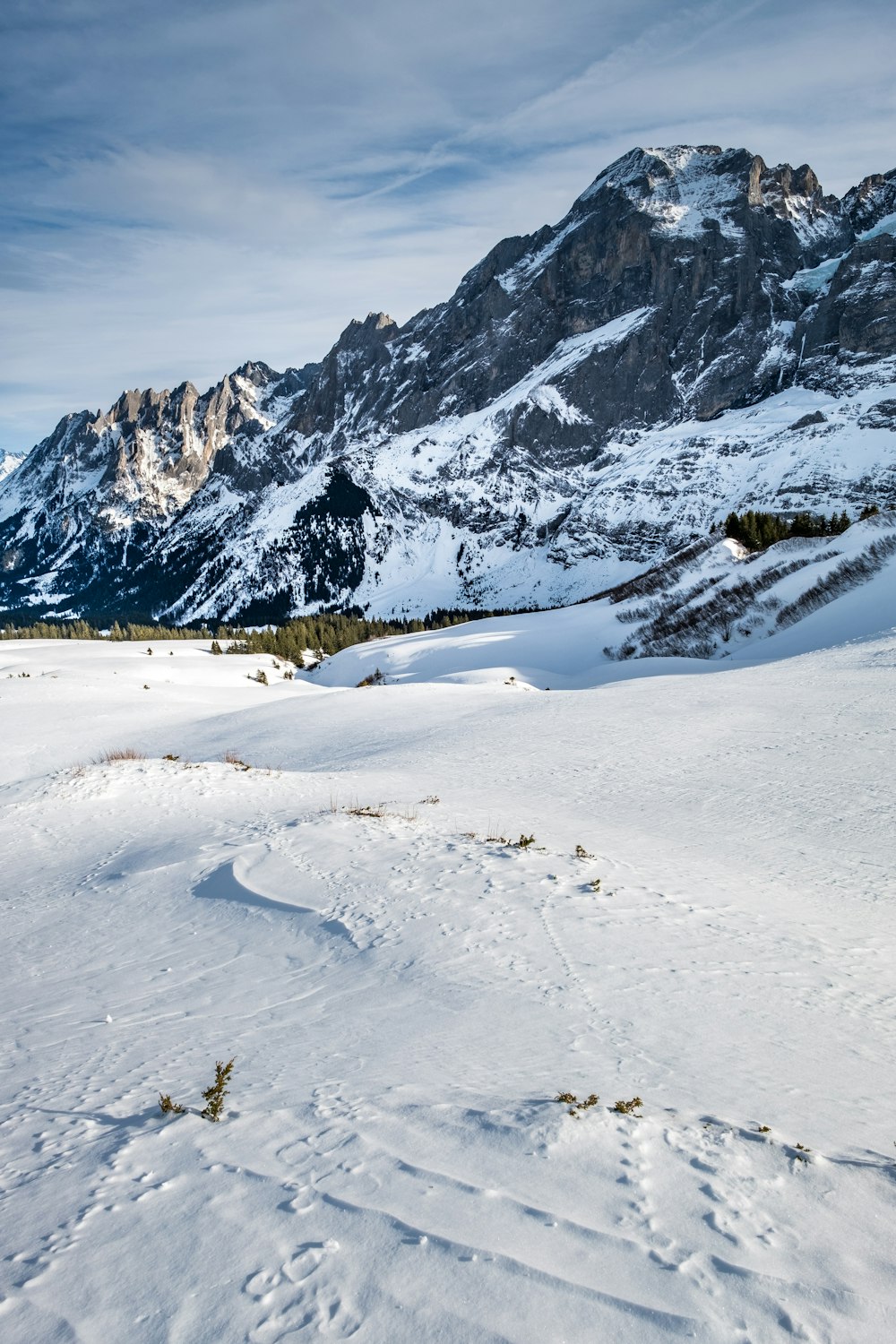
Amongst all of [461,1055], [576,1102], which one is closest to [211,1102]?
[461,1055]

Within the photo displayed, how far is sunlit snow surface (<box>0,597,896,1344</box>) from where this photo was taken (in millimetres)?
3078

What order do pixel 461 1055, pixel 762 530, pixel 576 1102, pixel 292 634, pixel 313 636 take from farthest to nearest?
pixel 313 636, pixel 292 634, pixel 762 530, pixel 461 1055, pixel 576 1102

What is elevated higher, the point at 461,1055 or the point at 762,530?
the point at 762,530

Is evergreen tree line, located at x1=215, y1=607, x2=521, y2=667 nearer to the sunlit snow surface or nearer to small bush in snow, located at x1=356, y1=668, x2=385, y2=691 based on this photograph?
small bush in snow, located at x1=356, y1=668, x2=385, y2=691

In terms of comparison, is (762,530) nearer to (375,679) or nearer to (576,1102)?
(375,679)

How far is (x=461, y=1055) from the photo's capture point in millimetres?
5090

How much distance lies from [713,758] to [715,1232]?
37.9ft

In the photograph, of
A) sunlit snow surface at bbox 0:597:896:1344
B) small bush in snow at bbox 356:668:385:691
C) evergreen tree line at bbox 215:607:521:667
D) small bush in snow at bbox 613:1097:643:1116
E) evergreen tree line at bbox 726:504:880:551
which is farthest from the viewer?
evergreen tree line at bbox 215:607:521:667

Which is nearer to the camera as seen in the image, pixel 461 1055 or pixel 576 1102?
pixel 576 1102

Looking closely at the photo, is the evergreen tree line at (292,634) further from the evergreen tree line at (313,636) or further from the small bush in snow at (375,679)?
the small bush in snow at (375,679)

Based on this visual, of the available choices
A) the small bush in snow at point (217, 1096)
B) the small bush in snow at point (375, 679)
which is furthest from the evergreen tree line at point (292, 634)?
the small bush in snow at point (217, 1096)

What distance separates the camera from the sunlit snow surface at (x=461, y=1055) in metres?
3.08

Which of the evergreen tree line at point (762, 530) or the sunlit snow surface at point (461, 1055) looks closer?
the sunlit snow surface at point (461, 1055)

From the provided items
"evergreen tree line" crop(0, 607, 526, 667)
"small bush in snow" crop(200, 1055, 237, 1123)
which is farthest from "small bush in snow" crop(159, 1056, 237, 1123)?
"evergreen tree line" crop(0, 607, 526, 667)
